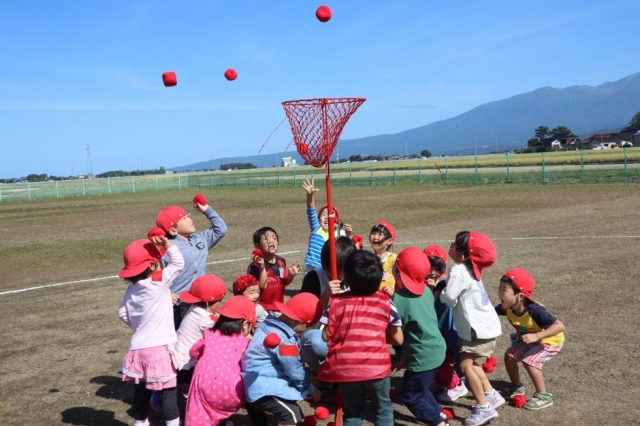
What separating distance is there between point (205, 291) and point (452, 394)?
2.42 meters

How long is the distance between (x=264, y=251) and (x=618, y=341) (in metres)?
3.97

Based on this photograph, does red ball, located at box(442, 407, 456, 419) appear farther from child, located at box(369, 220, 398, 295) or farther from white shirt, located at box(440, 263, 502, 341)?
child, located at box(369, 220, 398, 295)

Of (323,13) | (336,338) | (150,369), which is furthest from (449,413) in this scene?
(323,13)

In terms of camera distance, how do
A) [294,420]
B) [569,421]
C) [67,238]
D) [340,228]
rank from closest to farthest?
[294,420]
[569,421]
[340,228]
[67,238]

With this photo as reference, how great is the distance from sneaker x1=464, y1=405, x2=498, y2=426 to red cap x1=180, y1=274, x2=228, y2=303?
2.26m

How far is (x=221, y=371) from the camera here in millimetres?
4570

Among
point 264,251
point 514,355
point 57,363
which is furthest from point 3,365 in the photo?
point 514,355

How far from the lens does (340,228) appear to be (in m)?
8.30

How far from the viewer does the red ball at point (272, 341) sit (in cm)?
423

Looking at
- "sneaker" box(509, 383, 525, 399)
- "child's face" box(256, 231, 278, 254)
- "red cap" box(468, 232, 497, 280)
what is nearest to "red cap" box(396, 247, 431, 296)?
"red cap" box(468, 232, 497, 280)

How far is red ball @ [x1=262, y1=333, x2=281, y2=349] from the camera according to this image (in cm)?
423

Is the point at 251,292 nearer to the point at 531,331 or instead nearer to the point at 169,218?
the point at 169,218

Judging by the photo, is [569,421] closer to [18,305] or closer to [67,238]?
[18,305]

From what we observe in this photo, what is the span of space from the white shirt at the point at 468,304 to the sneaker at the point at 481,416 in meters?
0.56
